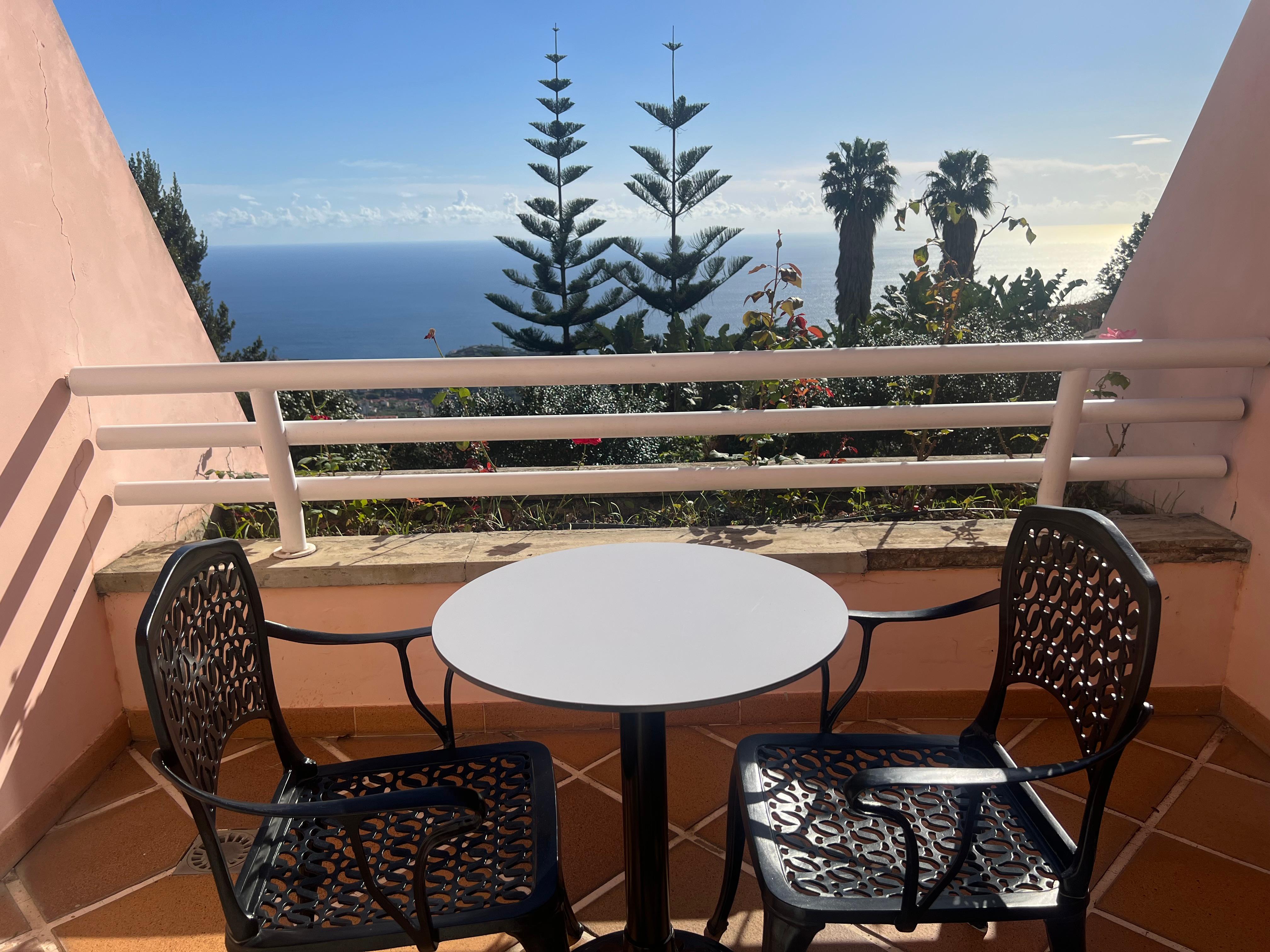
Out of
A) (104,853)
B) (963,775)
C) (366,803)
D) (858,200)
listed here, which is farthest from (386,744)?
(858,200)

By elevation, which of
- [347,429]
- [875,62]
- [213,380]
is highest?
[875,62]

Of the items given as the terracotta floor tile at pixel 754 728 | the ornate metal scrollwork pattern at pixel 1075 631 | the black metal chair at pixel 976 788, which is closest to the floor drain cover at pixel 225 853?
the black metal chair at pixel 976 788

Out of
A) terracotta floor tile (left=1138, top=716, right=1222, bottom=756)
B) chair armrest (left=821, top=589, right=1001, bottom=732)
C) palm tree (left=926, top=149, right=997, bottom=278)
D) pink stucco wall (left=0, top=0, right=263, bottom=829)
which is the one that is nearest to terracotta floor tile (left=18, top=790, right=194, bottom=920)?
pink stucco wall (left=0, top=0, right=263, bottom=829)

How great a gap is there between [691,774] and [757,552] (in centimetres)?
56

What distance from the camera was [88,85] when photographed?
2.20m

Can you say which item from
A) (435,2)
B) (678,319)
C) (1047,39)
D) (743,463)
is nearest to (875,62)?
(1047,39)

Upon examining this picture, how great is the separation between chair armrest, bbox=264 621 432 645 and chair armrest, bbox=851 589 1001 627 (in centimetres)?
73

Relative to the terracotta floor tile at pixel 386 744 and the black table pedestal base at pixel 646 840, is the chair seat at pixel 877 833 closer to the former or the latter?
the black table pedestal base at pixel 646 840

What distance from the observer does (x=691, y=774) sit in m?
1.86

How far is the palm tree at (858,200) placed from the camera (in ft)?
78.1

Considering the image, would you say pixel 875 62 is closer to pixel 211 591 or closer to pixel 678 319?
pixel 678 319

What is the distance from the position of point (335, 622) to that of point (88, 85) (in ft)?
5.57

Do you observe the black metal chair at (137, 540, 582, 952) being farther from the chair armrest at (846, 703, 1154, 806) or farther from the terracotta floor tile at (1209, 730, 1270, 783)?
the terracotta floor tile at (1209, 730, 1270, 783)

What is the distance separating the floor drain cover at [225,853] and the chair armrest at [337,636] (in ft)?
1.95
